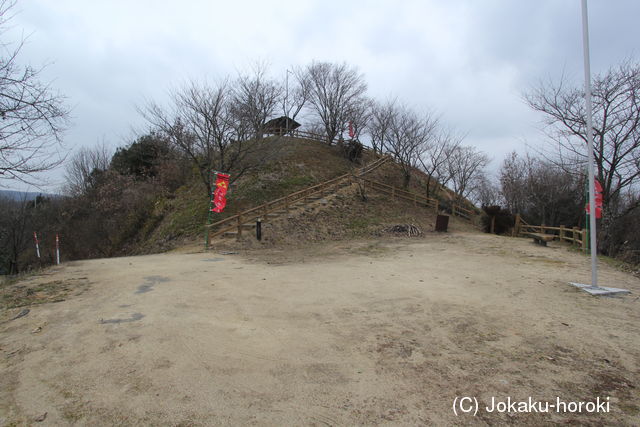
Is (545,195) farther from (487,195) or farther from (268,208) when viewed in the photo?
(268,208)

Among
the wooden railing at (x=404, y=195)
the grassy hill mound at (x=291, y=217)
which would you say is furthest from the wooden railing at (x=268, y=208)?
the wooden railing at (x=404, y=195)

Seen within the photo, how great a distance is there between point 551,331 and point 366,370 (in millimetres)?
2736

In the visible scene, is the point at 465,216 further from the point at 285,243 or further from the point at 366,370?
the point at 366,370

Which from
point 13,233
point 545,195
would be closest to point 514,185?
point 545,195

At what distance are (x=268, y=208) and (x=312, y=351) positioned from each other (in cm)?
1537

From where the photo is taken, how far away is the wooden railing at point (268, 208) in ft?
Answer: 47.4

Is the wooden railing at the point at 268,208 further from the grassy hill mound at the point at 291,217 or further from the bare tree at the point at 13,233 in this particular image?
the bare tree at the point at 13,233

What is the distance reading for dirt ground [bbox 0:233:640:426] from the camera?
2.58 m

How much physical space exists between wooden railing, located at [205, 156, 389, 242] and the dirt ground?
24.5ft

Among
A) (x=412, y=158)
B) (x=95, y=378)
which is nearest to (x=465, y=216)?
(x=412, y=158)

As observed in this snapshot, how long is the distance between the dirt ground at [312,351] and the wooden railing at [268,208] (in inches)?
294

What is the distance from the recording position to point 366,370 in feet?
10.5

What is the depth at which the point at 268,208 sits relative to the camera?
18.6 meters

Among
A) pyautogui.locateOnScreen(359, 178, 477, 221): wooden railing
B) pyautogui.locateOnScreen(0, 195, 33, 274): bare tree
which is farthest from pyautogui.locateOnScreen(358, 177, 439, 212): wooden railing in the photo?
pyautogui.locateOnScreen(0, 195, 33, 274): bare tree
